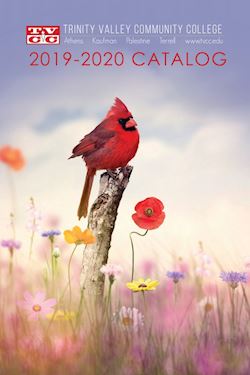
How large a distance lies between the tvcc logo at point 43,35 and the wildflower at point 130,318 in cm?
164

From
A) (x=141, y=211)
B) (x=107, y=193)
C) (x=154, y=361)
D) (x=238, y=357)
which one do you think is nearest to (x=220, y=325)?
(x=238, y=357)

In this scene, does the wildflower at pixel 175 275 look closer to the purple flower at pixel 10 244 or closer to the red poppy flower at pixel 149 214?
the red poppy flower at pixel 149 214

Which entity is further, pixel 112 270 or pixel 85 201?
pixel 85 201

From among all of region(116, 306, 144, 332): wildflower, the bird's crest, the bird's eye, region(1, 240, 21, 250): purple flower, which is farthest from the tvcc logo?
region(116, 306, 144, 332): wildflower

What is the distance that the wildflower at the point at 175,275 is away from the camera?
3982mm

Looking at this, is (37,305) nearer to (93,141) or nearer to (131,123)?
(93,141)

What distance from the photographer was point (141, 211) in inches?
159

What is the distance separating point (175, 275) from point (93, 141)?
0.99m

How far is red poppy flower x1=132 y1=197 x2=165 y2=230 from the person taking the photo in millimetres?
4023

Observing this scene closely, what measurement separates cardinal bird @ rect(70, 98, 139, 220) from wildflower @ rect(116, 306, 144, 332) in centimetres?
81

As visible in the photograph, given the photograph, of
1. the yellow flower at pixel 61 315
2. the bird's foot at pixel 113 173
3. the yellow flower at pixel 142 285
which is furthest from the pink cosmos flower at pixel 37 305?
the bird's foot at pixel 113 173

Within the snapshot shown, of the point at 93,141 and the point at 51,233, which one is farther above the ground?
the point at 93,141

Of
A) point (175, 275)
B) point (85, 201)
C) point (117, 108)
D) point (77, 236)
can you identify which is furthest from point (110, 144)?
point (175, 275)

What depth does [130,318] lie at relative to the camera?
142 inches
